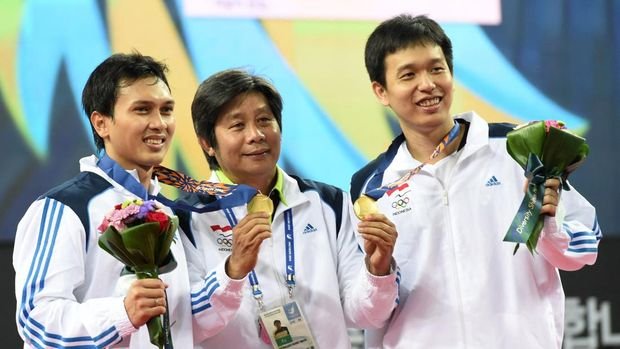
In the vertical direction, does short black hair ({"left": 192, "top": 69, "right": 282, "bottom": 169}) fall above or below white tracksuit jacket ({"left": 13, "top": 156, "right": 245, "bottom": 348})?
above

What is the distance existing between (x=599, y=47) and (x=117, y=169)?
3.16 meters

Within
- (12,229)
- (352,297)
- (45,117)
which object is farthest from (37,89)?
(352,297)

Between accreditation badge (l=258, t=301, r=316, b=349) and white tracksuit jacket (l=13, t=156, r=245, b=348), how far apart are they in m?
0.13

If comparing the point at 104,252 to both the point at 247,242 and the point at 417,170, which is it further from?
the point at 417,170

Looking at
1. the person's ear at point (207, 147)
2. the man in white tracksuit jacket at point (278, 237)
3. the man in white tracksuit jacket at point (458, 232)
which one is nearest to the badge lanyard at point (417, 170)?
the man in white tracksuit jacket at point (458, 232)

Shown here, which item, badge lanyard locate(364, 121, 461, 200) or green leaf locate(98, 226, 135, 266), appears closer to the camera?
green leaf locate(98, 226, 135, 266)

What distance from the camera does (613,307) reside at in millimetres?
5117

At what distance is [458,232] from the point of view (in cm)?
302

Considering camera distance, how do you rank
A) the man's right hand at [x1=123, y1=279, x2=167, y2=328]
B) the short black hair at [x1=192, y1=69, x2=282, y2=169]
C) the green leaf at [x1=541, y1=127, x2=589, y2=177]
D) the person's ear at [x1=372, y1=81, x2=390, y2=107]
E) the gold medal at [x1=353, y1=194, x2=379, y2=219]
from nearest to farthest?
the man's right hand at [x1=123, y1=279, x2=167, y2=328]
the green leaf at [x1=541, y1=127, x2=589, y2=177]
the gold medal at [x1=353, y1=194, x2=379, y2=219]
the short black hair at [x1=192, y1=69, x2=282, y2=169]
the person's ear at [x1=372, y1=81, x2=390, y2=107]

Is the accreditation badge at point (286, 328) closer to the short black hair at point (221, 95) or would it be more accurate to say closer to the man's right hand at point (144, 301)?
the man's right hand at point (144, 301)

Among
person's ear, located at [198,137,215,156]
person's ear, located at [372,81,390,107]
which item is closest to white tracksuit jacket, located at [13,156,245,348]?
person's ear, located at [198,137,215,156]

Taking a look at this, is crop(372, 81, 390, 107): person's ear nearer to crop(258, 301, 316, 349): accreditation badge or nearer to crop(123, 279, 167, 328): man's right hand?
crop(258, 301, 316, 349): accreditation badge

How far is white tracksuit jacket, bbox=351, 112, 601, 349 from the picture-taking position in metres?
2.95

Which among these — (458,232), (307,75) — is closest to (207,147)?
(458,232)
